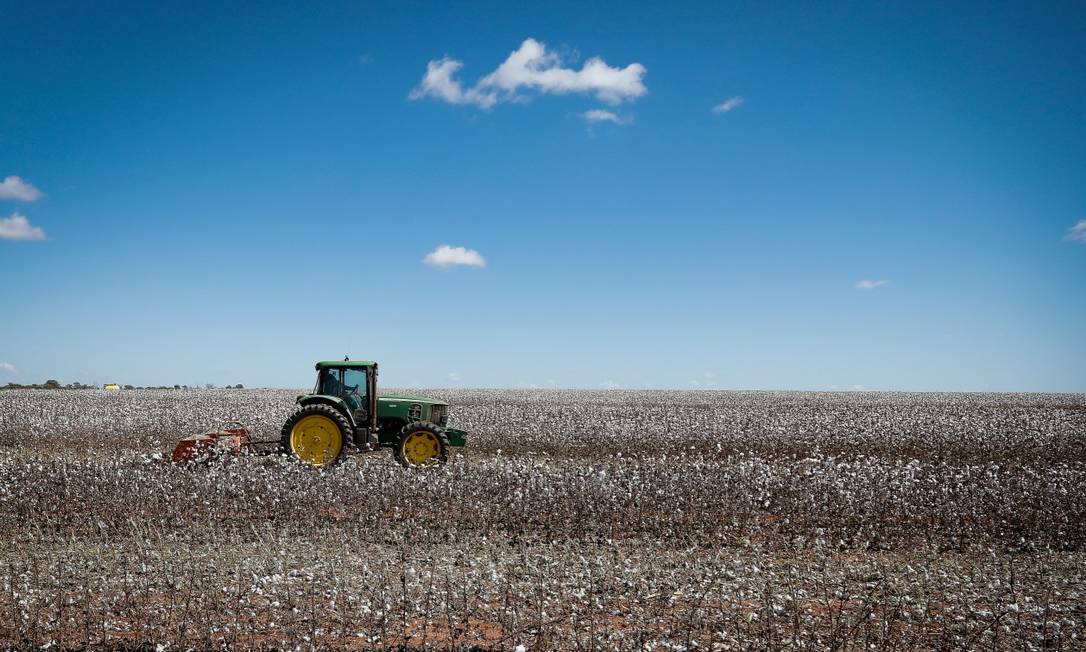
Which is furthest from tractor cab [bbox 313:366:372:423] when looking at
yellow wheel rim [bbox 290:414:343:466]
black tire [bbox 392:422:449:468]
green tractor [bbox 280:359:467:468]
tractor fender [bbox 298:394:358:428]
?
black tire [bbox 392:422:449:468]

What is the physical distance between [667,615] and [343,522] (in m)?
5.46

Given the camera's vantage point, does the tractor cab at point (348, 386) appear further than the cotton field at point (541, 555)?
Yes

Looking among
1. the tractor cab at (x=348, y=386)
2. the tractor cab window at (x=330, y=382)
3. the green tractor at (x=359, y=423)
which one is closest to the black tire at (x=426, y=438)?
the green tractor at (x=359, y=423)

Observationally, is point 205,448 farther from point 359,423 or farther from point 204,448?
point 359,423

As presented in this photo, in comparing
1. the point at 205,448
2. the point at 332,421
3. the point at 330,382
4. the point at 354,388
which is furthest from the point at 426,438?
the point at 205,448

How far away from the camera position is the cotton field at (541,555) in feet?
21.4

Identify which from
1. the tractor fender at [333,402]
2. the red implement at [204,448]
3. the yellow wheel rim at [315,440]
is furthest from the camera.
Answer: the tractor fender at [333,402]

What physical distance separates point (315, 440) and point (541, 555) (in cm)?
725

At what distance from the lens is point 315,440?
47.1 ft

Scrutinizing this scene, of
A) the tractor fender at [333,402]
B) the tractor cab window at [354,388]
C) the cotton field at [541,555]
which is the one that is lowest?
the cotton field at [541,555]

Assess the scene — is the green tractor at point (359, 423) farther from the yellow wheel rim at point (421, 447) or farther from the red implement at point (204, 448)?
the red implement at point (204, 448)

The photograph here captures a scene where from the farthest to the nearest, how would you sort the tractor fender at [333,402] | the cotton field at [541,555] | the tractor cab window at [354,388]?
the tractor cab window at [354,388] → the tractor fender at [333,402] → the cotton field at [541,555]

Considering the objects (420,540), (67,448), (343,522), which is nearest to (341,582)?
(420,540)

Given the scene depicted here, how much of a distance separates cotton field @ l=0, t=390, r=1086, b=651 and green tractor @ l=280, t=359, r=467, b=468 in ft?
2.47
